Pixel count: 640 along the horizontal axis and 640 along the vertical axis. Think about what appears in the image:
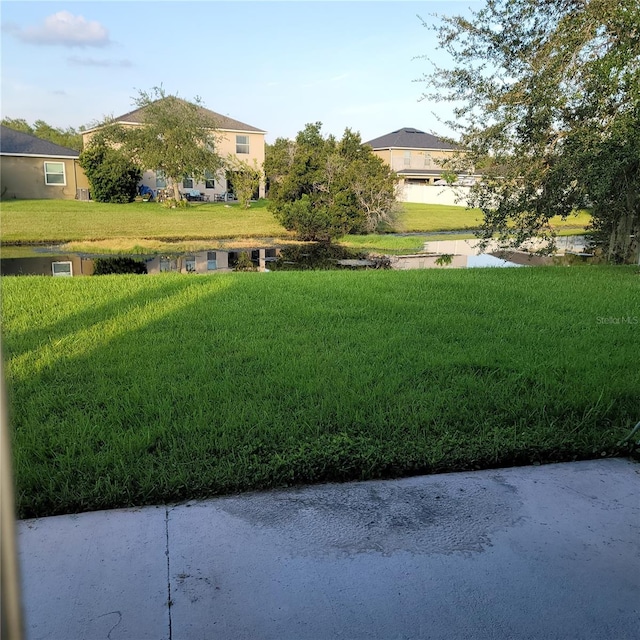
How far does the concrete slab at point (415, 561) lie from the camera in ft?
6.73

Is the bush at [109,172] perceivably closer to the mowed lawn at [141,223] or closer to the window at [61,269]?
the mowed lawn at [141,223]

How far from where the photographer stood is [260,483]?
3.07 meters

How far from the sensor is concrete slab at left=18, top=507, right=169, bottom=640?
78.2 inches

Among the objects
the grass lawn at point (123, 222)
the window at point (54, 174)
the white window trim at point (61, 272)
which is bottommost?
the white window trim at point (61, 272)

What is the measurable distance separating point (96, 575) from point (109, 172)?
30244mm

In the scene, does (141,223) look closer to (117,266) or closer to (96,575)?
(117,266)

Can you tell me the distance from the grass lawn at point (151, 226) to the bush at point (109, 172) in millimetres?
1064

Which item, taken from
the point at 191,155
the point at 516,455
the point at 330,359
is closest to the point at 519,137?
the point at 330,359

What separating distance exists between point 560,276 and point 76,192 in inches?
1157

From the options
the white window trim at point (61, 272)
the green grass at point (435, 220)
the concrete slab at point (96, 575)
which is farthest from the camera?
the green grass at point (435, 220)

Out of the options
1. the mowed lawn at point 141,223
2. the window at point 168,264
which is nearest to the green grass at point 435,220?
the mowed lawn at point 141,223

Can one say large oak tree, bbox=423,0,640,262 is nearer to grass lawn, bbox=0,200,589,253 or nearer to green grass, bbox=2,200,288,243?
grass lawn, bbox=0,200,589,253

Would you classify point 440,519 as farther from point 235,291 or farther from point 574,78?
point 574,78

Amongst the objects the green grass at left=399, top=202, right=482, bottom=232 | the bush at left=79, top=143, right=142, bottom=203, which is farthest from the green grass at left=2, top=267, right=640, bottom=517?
the bush at left=79, top=143, right=142, bottom=203
